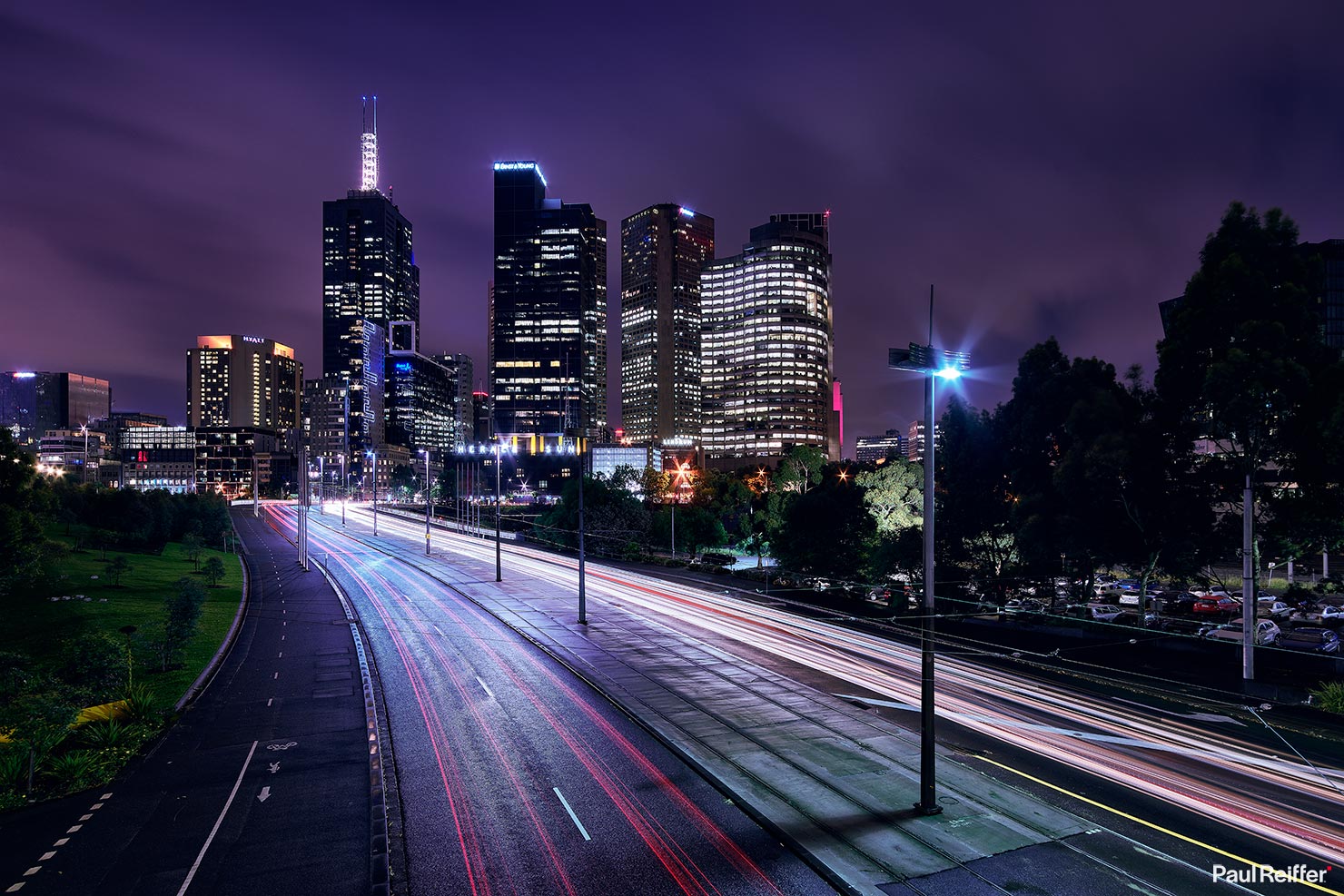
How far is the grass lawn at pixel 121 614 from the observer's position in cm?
2794

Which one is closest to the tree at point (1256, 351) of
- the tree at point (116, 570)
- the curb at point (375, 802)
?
the curb at point (375, 802)

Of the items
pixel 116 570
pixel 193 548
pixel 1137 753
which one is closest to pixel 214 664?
pixel 116 570

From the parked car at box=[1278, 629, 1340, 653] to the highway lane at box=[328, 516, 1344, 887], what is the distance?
18.4m

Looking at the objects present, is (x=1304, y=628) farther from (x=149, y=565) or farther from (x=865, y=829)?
(x=149, y=565)

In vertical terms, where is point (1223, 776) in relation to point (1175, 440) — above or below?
below

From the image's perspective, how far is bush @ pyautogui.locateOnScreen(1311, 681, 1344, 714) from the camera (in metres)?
22.3

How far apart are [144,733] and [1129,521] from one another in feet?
135

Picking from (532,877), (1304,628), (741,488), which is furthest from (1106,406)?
(741,488)

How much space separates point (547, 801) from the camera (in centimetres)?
1648

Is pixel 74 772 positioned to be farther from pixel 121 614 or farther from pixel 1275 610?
pixel 1275 610

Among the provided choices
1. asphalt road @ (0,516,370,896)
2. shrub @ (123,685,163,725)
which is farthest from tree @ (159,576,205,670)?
shrub @ (123,685,163,725)

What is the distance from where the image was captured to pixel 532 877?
13.2 meters

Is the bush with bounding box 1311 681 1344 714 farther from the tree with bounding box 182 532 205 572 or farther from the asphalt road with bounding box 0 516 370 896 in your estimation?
the tree with bounding box 182 532 205 572

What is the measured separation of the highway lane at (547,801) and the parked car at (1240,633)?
97.1 feet
